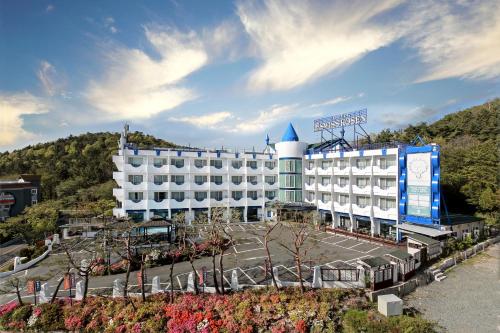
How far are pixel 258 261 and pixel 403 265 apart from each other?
39.4 ft

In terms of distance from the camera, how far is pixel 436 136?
76062mm

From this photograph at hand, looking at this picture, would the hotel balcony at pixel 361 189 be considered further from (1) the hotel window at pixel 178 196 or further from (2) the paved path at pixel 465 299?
(1) the hotel window at pixel 178 196

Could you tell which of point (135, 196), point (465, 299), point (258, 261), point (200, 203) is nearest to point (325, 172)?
point (200, 203)

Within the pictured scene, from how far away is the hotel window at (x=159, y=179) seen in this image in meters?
44.2

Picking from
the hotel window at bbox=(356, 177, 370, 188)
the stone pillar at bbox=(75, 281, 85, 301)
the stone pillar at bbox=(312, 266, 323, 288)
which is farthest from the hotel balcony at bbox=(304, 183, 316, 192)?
the stone pillar at bbox=(75, 281, 85, 301)

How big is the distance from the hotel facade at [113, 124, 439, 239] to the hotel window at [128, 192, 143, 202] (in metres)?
0.14

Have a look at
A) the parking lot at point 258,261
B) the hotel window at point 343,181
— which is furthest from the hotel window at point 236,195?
the hotel window at point 343,181

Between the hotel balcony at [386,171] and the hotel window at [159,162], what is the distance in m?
30.7

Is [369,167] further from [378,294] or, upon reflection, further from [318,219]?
[378,294]

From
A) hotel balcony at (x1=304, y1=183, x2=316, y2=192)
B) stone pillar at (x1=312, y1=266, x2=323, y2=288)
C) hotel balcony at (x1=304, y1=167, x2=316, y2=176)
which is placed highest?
hotel balcony at (x1=304, y1=167, x2=316, y2=176)

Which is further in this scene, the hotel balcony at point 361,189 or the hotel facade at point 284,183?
the hotel balcony at point 361,189

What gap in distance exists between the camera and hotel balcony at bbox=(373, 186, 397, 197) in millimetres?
33969

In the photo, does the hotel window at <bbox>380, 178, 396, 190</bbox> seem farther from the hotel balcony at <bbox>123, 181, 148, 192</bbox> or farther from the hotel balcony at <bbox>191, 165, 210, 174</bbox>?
the hotel balcony at <bbox>123, 181, 148, 192</bbox>

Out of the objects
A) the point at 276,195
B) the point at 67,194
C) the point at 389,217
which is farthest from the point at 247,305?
the point at 67,194
